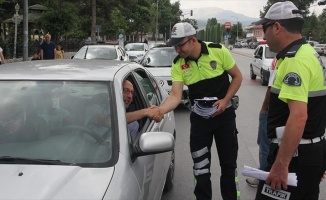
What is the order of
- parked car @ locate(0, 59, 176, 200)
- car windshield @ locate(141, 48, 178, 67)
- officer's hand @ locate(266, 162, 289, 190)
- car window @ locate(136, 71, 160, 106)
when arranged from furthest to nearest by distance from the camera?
car windshield @ locate(141, 48, 178, 67) < car window @ locate(136, 71, 160, 106) < officer's hand @ locate(266, 162, 289, 190) < parked car @ locate(0, 59, 176, 200)

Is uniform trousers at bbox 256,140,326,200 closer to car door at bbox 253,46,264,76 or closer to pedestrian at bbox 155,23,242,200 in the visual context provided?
pedestrian at bbox 155,23,242,200

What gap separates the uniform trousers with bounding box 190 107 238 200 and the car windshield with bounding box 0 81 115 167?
1.13 metres

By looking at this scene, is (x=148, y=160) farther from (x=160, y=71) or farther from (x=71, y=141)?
(x=160, y=71)

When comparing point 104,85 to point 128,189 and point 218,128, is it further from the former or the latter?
point 218,128

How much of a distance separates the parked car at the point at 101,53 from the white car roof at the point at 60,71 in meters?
10.2

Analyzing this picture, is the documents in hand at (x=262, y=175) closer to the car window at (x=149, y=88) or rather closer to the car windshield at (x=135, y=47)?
the car window at (x=149, y=88)

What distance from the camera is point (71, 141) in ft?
8.92

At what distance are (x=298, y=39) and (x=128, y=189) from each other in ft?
4.51

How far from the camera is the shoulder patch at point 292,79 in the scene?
2.31 metres

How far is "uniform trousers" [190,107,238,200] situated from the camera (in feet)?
12.2

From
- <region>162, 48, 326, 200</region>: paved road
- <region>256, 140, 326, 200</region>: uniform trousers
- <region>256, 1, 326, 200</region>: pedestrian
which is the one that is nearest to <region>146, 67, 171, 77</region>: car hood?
<region>162, 48, 326, 200</region>: paved road

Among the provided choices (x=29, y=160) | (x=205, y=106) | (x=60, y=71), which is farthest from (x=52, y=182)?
(x=205, y=106)

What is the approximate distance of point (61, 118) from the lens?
2.86 metres

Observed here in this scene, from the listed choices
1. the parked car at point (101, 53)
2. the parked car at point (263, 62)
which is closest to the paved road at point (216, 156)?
the parked car at point (263, 62)
